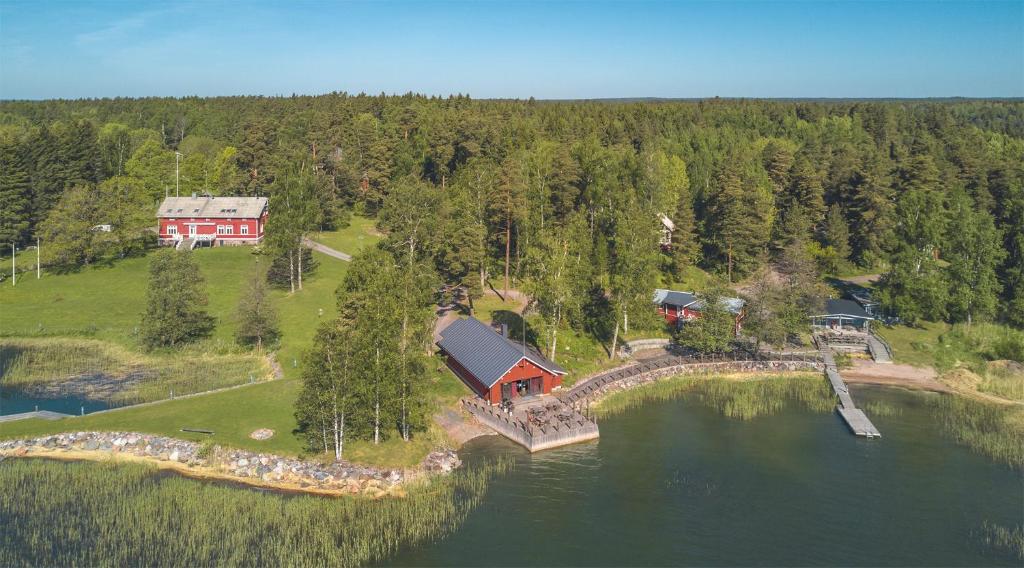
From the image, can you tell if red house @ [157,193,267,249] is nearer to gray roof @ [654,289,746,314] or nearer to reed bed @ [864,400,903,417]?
gray roof @ [654,289,746,314]

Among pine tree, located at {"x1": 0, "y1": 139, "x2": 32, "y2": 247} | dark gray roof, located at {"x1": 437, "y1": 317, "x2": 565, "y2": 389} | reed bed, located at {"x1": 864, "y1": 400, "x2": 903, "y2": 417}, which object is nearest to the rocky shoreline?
dark gray roof, located at {"x1": 437, "y1": 317, "x2": 565, "y2": 389}

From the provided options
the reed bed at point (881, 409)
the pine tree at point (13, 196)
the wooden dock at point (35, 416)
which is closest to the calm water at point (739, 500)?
the reed bed at point (881, 409)

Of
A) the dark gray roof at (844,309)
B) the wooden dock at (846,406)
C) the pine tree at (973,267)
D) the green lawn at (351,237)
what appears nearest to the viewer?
the wooden dock at (846,406)

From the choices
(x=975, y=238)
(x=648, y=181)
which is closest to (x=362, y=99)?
(x=648, y=181)

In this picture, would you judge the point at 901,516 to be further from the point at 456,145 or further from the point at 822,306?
the point at 456,145

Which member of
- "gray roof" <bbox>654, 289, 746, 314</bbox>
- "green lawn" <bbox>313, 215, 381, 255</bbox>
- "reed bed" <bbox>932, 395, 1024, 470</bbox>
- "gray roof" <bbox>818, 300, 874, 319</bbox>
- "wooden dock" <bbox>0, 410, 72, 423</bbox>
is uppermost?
"green lawn" <bbox>313, 215, 381, 255</bbox>

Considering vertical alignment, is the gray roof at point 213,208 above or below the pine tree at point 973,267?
above

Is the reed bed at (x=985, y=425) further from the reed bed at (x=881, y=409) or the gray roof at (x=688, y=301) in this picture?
the gray roof at (x=688, y=301)
